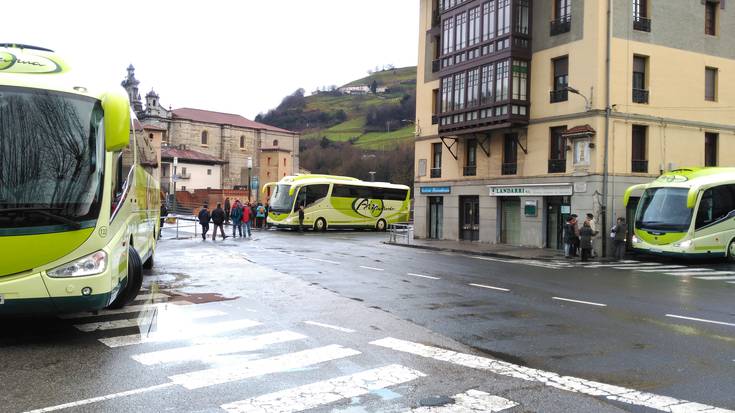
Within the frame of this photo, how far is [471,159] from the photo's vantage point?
1266 inches

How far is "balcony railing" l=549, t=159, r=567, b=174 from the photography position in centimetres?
2661

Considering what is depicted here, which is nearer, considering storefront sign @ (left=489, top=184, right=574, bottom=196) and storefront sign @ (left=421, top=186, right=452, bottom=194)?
storefront sign @ (left=489, top=184, right=574, bottom=196)

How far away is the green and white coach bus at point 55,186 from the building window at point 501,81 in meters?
Result: 23.1

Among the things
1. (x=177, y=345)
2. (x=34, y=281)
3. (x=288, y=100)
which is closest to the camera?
(x=34, y=281)

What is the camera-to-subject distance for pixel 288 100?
199m

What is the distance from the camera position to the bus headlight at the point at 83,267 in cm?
678

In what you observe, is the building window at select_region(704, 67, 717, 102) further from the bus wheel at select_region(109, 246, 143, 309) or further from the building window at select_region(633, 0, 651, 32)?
the bus wheel at select_region(109, 246, 143, 309)

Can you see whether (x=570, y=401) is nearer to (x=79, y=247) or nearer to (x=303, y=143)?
(x=79, y=247)

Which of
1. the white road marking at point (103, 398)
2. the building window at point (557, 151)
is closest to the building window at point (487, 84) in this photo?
the building window at point (557, 151)

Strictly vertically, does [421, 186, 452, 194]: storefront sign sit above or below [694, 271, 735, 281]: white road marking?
above

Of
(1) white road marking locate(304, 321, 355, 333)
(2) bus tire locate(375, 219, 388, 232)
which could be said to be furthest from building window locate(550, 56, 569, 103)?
(1) white road marking locate(304, 321, 355, 333)

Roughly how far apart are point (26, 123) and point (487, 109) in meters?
24.5

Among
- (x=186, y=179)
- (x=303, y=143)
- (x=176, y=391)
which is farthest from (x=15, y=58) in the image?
(x=303, y=143)

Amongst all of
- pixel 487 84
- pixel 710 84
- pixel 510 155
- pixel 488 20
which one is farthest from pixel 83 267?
pixel 710 84
